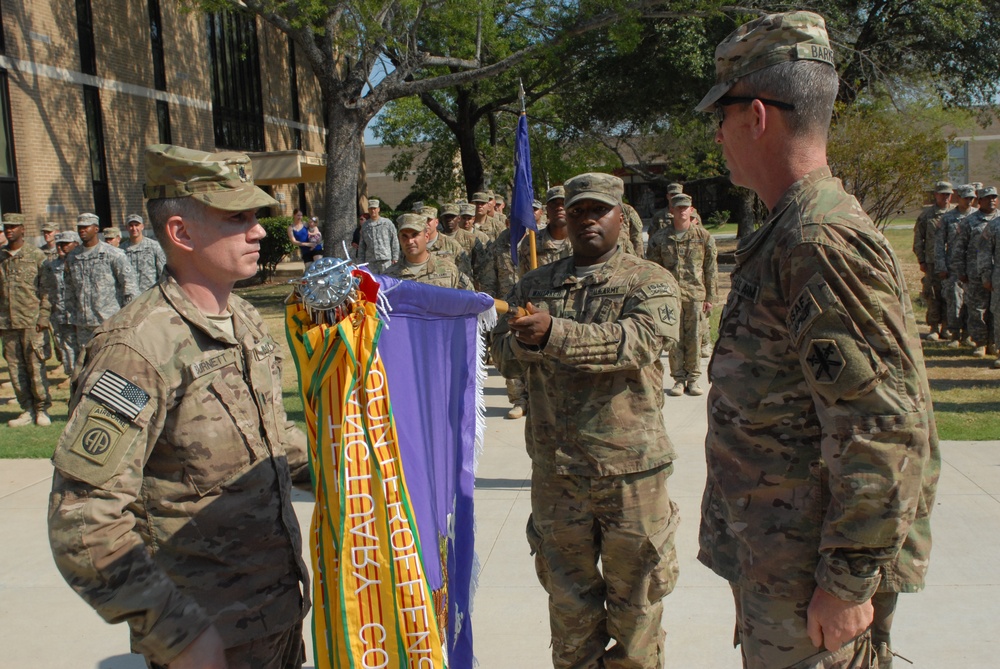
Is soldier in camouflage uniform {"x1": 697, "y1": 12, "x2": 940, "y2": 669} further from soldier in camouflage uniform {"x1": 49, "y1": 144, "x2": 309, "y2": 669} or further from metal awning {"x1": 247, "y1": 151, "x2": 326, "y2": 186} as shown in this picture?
metal awning {"x1": 247, "y1": 151, "x2": 326, "y2": 186}

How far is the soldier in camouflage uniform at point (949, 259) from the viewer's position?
11969 millimetres

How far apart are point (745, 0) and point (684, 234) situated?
10.7m

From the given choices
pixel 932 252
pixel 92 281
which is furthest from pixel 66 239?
pixel 932 252

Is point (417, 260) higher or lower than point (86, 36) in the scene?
lower

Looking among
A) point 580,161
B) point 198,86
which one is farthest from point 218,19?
point 580,161

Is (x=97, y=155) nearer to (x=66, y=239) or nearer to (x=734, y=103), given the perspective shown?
(x=66, y=239)

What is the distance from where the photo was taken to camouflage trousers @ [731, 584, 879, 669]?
2.15 meters

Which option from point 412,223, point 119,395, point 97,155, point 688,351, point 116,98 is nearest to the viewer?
point 119,395

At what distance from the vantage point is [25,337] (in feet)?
32.5

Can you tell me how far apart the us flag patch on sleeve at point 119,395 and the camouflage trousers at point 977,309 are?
11.6 m

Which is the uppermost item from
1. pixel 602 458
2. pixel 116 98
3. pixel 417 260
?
pixel 116 98

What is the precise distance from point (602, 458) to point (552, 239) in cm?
505

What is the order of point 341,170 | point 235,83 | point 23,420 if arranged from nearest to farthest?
1. point 23,420
2. point 341,170
3. point 235,83

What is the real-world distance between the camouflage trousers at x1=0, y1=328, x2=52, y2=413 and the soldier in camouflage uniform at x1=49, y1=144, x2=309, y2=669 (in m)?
8.37
